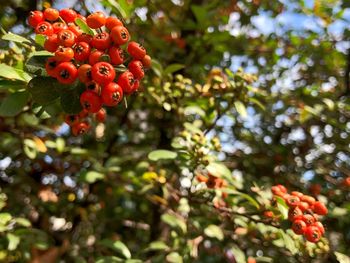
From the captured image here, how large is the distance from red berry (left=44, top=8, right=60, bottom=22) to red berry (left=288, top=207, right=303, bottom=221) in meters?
1.79

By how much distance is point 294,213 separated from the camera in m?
2.57

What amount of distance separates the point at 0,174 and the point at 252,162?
266 cm

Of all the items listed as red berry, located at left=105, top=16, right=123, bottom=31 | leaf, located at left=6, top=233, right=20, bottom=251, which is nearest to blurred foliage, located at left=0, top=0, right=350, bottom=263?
leaf, located at left=6, top=233, right=20, bottom=251

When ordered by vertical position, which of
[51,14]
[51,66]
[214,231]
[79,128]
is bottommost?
[214,231]

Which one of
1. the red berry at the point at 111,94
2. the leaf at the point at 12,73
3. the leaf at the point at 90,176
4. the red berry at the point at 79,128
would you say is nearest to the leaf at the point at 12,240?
the leaf at the point at 90,176

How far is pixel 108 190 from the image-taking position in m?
4.58

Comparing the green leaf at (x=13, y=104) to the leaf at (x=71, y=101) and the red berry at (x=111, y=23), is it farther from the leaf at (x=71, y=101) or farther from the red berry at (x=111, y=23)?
the red berry at (x=111, y=23)

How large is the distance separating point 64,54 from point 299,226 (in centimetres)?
168

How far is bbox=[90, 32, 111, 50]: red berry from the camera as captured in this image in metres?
1.91

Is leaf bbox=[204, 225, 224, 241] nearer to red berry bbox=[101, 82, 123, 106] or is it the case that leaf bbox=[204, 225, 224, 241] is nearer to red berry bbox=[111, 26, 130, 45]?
red berry bbox=[101, 82, 123, 106]

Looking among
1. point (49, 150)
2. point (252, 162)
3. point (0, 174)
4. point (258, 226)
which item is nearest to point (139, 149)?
point (49, 150)

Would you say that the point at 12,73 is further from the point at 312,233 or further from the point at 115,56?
the point at 312,233

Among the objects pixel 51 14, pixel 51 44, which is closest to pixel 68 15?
pixel 51 14

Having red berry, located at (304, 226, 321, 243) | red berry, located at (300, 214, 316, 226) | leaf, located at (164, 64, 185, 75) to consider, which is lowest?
red berry, located at (304, 226, 321, 243)
